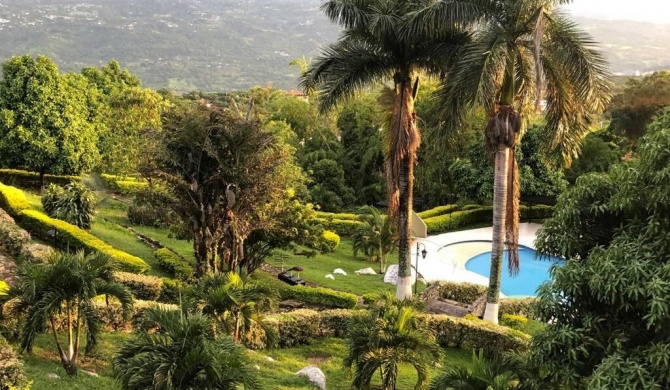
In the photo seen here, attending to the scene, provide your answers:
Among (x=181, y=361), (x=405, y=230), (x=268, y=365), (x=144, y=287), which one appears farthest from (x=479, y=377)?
(x=144, y=287)

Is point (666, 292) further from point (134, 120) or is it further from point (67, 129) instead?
point (134, 120)

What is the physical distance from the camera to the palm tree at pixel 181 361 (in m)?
6.03

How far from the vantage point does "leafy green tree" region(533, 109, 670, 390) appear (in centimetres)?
549

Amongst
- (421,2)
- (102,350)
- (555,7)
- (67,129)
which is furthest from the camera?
(67,129)

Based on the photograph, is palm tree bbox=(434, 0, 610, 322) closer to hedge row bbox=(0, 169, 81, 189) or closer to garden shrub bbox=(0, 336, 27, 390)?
garden shrub bbox=(0, 336, 27, 390)

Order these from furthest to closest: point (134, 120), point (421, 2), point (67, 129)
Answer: point (134, 120), point (67, 129), point (421, 2)

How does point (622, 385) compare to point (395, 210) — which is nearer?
point (622, 385)

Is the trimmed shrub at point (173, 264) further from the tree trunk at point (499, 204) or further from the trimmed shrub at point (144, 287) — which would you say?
the tree trunk at point (499, 204)

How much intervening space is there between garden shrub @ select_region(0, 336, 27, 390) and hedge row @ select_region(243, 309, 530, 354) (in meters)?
5.40

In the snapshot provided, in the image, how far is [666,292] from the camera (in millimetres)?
5203

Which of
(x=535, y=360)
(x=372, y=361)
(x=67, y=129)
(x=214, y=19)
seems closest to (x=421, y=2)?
(x=372, y=361)

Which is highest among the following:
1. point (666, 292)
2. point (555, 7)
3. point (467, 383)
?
point (555, 7)

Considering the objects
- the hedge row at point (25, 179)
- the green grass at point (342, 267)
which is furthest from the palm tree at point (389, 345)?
the hedge row at point (25, 179)

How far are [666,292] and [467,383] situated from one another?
7.86 ft
